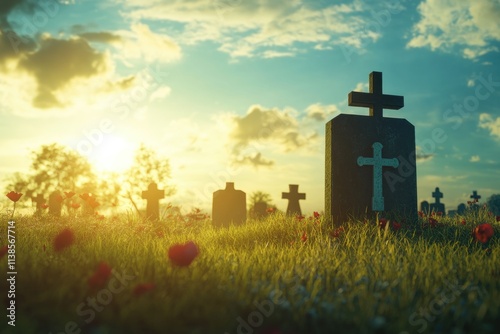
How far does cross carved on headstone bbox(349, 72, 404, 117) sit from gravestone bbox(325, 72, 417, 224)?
2cm

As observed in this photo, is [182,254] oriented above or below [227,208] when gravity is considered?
below

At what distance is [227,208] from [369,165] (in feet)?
15.6

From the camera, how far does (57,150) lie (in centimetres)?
2456

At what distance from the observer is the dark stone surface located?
9078 millimetres

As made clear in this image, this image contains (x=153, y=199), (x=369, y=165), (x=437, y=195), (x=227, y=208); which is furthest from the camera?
(x=437, y=195)

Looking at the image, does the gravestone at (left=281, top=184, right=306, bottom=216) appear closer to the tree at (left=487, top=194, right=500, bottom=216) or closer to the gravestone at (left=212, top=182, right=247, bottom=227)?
the gravestone at (left=212, top=182, right=247, bottom=227)

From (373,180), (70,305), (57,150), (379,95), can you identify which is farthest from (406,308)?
(57,150)

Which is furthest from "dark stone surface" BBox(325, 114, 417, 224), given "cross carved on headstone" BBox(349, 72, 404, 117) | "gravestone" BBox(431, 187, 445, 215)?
"gravestone" BBox(431, 187, 445, 215)

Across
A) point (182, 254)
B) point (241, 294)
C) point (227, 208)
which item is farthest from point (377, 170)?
point (182, 254)

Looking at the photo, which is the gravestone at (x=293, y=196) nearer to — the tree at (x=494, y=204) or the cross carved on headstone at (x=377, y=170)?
the cross carved on headstone at (x=377, y=170)

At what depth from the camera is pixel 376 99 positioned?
9883 mm

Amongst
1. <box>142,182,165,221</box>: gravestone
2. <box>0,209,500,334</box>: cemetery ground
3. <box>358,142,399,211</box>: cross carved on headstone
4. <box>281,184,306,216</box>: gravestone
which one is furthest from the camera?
<box>281,184,306,216</box>: gravestone

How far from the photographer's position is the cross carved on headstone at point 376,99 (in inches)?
386

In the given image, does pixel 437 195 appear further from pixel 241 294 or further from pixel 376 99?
pixel 241 294
